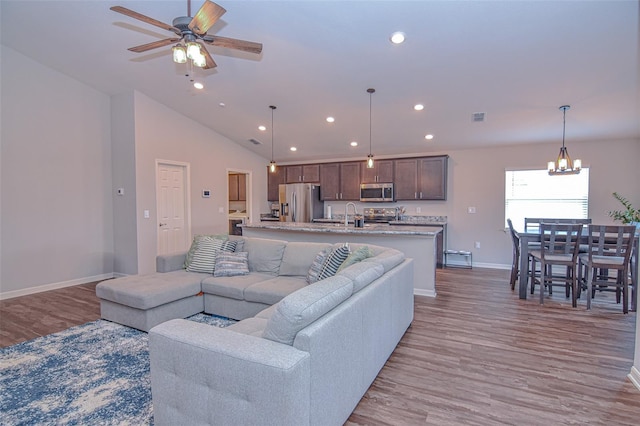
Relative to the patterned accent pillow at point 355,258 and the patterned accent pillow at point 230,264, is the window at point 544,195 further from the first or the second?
the patterned accent pillow at point 230,264

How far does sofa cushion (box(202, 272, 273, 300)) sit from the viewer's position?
133 inches

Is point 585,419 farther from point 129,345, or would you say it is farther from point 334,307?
point 129,345

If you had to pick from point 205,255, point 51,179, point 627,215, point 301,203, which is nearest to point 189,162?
point 51,179

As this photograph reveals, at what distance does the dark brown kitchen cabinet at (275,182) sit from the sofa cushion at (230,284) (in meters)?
4.49

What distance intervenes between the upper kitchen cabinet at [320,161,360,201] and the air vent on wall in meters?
2.60

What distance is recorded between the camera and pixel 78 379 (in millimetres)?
2396

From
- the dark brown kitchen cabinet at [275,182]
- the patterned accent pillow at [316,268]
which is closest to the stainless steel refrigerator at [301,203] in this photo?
the dark brown kitchen cabinet at [275,182]

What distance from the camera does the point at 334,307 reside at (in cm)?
183

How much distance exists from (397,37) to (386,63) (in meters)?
0.51

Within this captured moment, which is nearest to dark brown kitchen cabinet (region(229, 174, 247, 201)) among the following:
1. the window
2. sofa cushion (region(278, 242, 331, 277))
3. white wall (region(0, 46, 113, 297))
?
white wall (region(0, 46, 113, 297))

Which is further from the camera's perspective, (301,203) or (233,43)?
(301,203)

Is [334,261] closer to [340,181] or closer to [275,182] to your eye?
[340,181]

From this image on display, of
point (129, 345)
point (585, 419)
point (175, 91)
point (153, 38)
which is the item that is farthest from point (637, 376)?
point (175, 91)

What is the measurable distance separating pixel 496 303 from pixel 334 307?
322cm
